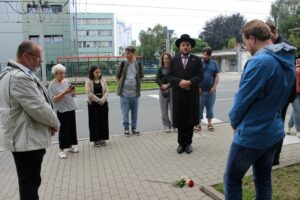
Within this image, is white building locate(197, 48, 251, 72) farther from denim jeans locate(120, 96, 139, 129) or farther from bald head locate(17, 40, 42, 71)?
bald head locate(17, 40, 42, 71)

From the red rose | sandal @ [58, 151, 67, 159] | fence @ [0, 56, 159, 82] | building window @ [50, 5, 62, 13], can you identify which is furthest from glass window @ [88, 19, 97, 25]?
the red rose

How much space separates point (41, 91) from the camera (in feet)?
11.6

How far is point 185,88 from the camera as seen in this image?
20.5 ft

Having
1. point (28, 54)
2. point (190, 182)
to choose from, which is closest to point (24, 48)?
point (28, 54)

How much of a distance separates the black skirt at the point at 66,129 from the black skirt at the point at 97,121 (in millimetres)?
526

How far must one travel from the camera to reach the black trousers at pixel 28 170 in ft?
11.3

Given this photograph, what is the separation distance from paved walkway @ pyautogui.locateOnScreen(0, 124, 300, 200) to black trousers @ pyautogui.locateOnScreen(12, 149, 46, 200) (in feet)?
3.62

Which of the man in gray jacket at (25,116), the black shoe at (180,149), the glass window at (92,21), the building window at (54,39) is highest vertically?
the glass window at (92,21)

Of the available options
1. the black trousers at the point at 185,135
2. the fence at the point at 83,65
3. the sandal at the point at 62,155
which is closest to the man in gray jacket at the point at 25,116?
the sandal at the point at 62,155

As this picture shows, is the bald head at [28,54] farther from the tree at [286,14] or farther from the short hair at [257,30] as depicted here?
the tree at [286,14]

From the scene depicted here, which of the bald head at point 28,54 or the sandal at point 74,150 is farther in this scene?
the sandal at point 74,150

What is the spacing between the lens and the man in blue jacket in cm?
286

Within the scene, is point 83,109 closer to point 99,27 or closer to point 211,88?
point 211,88

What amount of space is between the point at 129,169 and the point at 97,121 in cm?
185
